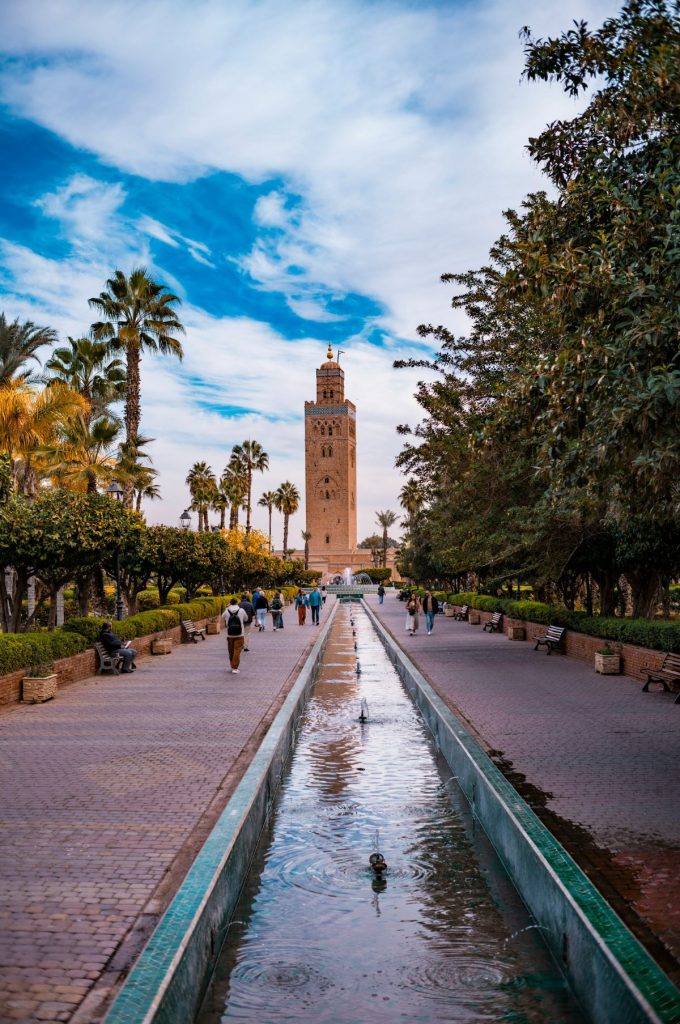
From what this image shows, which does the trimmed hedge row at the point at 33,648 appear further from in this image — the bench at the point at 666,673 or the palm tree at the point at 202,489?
the palm tree at the point at 202,489

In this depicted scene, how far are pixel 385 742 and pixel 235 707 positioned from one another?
261 centimetres

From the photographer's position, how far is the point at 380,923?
5641 mm

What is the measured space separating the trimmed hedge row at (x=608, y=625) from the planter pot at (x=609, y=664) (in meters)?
0.47

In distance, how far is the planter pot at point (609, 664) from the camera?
16781 millimetres

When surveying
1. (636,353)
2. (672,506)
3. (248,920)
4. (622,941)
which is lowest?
(248,920)

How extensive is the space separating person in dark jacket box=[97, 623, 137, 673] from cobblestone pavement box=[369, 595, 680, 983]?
597 centimetres

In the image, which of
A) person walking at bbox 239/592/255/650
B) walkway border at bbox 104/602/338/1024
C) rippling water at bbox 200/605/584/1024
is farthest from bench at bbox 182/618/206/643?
walkway border at bbox 104/602/338/1024

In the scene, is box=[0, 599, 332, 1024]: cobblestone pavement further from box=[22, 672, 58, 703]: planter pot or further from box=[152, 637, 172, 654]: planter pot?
box=[152, 637, 172, 654]: planter pot

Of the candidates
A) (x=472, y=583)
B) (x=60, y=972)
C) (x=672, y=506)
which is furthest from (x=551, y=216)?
(x=472, y=583)

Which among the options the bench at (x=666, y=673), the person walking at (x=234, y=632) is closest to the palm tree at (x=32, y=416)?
the person walking at (x=234, y=632)

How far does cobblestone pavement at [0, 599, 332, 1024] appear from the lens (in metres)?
4.41

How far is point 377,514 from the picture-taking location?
131 meters

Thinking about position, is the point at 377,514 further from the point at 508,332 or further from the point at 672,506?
the point at 672,506

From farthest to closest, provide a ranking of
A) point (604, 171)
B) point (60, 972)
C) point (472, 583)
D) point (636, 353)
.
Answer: point (472, 583), point (604, 171), point (636, 353), point (60, 972)
